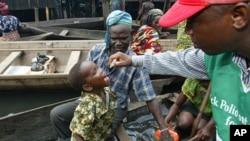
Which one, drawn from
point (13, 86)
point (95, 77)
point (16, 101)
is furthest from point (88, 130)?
point (16, 101)

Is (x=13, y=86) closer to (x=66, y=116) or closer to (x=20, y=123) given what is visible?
(x=20, y=123)

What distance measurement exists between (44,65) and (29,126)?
160 cm

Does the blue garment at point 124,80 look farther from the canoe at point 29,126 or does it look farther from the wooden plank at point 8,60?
the wooden plank at point 8,60

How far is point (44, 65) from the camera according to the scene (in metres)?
A: 4.87

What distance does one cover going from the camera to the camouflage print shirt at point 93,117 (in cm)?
226

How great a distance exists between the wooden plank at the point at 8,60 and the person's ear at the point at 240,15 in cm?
429

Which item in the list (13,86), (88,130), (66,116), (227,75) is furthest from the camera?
(13,86)

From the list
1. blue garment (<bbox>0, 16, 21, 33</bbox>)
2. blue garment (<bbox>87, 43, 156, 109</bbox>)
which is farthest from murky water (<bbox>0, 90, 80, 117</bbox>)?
blue garment (<bbox>87, 43, 156, 109</bbox>)

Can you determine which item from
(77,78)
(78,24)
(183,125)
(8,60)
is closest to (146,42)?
(183,125)

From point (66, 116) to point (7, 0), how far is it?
30.0ft

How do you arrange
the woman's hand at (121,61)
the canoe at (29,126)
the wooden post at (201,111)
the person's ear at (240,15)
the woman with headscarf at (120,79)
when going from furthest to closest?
the canoe at (29,126)
the wooden post at (201,111)
the woman with headscarf at (120,79)
the woman's hand at (121,61)
the person's ear at (240,15)

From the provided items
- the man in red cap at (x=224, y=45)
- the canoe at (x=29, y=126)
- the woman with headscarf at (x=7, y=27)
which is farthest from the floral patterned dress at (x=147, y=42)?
the woman with headscarf at (x=7, y=27)

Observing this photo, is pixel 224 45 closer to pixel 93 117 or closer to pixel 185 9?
pixel 185 9

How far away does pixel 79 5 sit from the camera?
40.2ft
